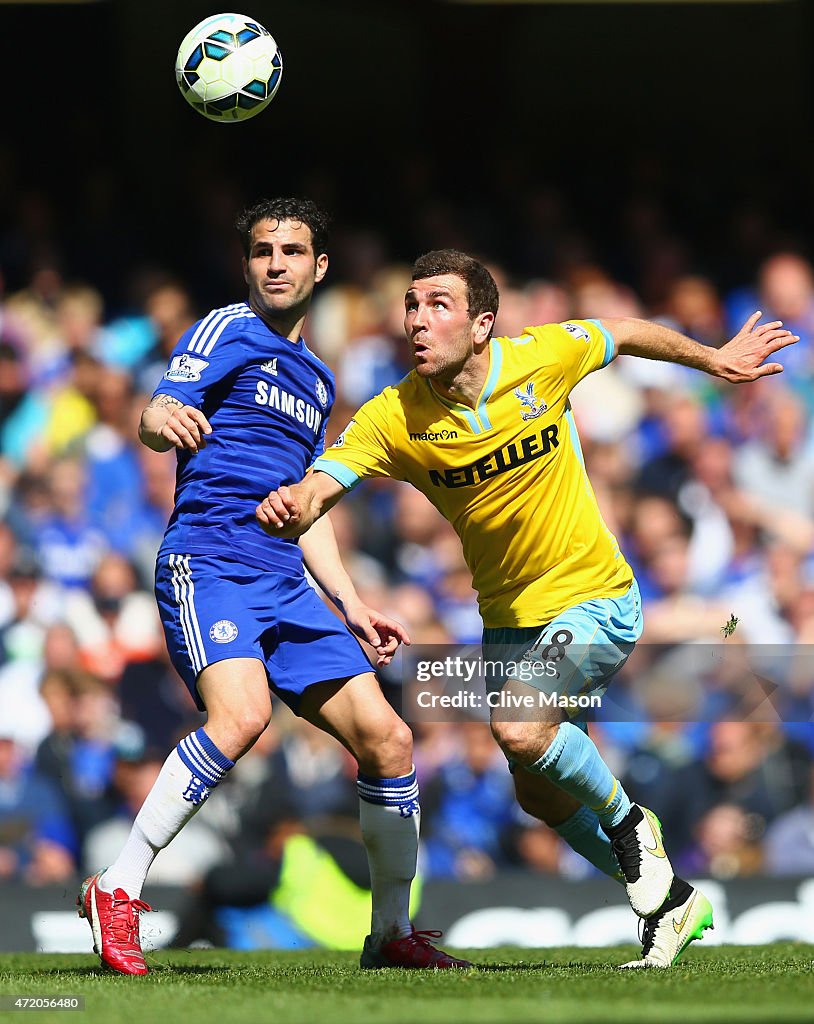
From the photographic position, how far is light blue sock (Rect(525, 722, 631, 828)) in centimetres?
491

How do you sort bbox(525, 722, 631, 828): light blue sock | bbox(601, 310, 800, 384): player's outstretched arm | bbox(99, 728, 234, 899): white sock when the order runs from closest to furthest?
bbox(525, 722, 631, 828): light blue sock < bbox(99, 728, 234, 899): white sock < bbox(601, 310, 800, 384): player's outstretched arm

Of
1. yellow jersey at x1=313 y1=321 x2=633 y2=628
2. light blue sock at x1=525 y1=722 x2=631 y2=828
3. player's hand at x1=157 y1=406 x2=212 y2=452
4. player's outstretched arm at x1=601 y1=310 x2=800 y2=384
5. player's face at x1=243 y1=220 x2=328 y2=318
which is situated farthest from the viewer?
player's face at x1=243 y1=220 x2=328 y2=318

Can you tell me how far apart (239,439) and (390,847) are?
161cm

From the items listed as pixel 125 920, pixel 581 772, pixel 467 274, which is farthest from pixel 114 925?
pixel 467 274

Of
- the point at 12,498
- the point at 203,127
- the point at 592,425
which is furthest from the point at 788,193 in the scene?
the point at 12,498

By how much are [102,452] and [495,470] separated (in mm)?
5024

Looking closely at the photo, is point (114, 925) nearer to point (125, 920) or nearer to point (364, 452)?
point (125, 920)

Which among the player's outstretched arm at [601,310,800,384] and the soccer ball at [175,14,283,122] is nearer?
the player's outstretched arm at [601,310,800,384]

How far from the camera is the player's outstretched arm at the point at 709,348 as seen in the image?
5.37m

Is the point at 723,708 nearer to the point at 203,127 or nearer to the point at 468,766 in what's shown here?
the point at 468,766

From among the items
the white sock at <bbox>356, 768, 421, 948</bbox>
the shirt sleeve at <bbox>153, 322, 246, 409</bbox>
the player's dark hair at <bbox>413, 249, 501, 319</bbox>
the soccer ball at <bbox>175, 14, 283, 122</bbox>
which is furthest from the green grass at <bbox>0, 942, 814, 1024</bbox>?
the soccer ball at <bbox>175, 14, 283, 122</bbox>

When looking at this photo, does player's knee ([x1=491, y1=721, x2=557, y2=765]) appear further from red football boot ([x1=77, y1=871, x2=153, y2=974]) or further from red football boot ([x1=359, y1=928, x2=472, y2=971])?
red football boot ([x1=77, y1=871, x2=153, y2=974])

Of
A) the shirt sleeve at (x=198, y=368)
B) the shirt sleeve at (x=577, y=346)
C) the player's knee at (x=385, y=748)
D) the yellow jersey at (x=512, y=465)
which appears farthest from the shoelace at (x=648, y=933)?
the shirt sleeve at (x=198, y=368)

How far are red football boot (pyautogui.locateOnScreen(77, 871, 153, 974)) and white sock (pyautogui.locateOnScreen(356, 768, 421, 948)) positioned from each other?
0.87m
